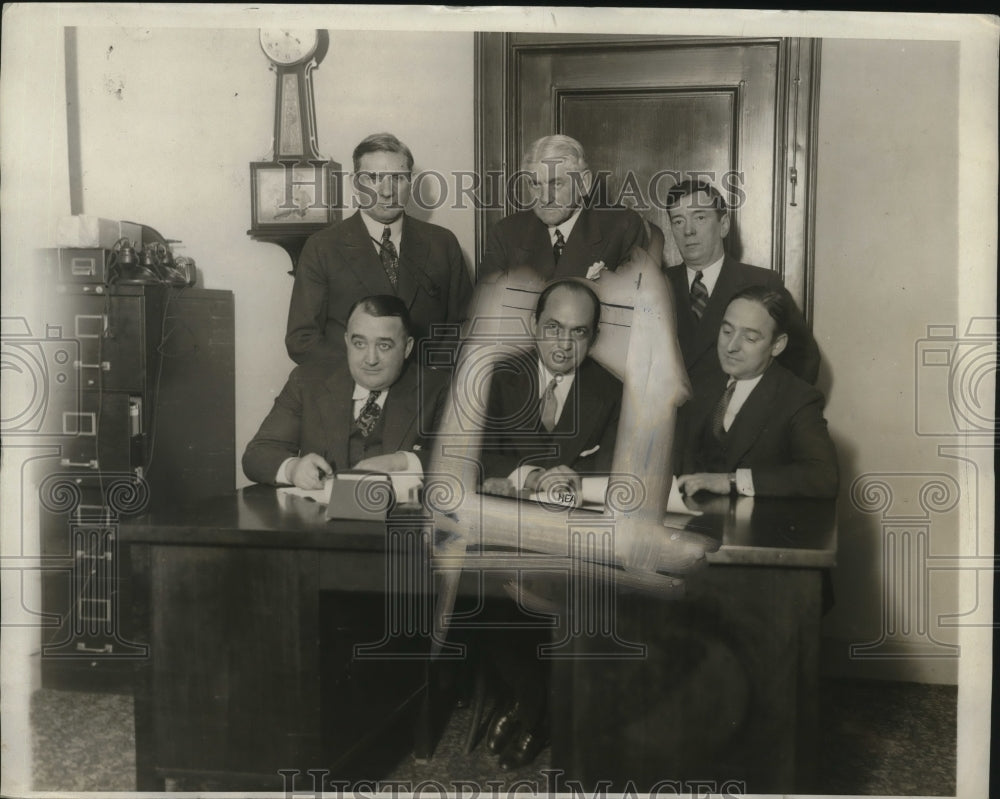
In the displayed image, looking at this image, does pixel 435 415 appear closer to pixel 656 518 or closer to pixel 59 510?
pixel 656 518

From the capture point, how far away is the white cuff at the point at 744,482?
2.46m

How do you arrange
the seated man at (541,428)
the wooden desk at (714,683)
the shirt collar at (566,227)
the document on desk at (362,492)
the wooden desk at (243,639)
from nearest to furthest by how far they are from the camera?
the wooden desk at (714,683) < the wooden desk at (243,639) < the document on desk at (362,492) < the seated man at (541,428) < the shirt collar at (566,227)

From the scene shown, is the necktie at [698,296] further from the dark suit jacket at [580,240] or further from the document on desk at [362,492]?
the document on desk at [362,492]

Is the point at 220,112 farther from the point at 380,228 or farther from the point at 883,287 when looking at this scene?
the point at 883,287

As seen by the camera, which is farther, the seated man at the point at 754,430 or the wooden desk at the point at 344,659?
the seated man at the point at 754,430

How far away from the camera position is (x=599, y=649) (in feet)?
7.20

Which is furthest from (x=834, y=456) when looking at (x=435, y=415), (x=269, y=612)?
(x=269, y=612)

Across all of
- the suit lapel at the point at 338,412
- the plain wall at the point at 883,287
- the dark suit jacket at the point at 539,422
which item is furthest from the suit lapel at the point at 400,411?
the plain wall at the point at 883,287

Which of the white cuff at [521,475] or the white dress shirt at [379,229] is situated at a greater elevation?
the white dress shirt at [379,229]

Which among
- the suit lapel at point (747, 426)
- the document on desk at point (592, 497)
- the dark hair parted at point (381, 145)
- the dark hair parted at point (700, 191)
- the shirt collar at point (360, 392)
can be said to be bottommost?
the document on desk at point (592, 497)

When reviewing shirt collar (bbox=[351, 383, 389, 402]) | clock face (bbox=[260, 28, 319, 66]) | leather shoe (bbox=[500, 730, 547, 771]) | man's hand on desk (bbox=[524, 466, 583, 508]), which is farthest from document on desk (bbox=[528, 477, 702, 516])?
clock face (bbox=[260, 28, 319, 66])

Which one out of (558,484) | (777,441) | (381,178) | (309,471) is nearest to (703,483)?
(777,441)

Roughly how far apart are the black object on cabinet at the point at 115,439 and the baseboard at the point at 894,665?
1.88m

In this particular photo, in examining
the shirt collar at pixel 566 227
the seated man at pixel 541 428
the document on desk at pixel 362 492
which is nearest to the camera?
the document on desk at pixel 362 492
